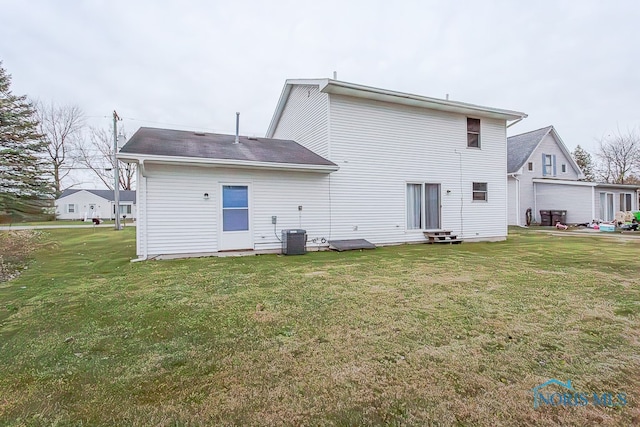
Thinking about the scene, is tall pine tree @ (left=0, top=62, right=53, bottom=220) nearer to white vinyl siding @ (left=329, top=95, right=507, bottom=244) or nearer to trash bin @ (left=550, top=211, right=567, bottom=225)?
white vinyl siding @ (left=329, top=95, right=507, bottom=244)

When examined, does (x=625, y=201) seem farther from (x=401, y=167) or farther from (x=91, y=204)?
(x=91, y=204)

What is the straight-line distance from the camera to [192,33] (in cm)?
1287

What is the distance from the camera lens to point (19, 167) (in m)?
10.0

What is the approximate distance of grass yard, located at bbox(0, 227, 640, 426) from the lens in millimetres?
1823

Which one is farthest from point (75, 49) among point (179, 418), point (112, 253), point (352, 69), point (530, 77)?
point (530, 77)

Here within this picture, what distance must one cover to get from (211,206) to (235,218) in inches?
27.7

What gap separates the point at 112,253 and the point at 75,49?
43.0 feet

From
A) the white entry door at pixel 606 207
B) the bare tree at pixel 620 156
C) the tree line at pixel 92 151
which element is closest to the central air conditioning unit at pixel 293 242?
the tree line at pixel 92 151

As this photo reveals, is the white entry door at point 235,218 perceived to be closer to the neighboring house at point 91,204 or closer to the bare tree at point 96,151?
the bare tree at point 96,151

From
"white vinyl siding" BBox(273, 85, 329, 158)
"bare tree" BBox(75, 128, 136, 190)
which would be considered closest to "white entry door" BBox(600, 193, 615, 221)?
"white vinyl siding" BBox(273, 85, 329, 158)

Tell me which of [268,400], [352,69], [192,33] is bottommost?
[268,400]

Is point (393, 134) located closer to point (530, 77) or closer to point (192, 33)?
point (192, 33)

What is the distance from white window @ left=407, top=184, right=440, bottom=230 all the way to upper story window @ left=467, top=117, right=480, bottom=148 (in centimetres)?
227

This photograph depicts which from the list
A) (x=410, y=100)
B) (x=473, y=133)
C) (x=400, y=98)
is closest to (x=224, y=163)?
(x=400, y=98)
